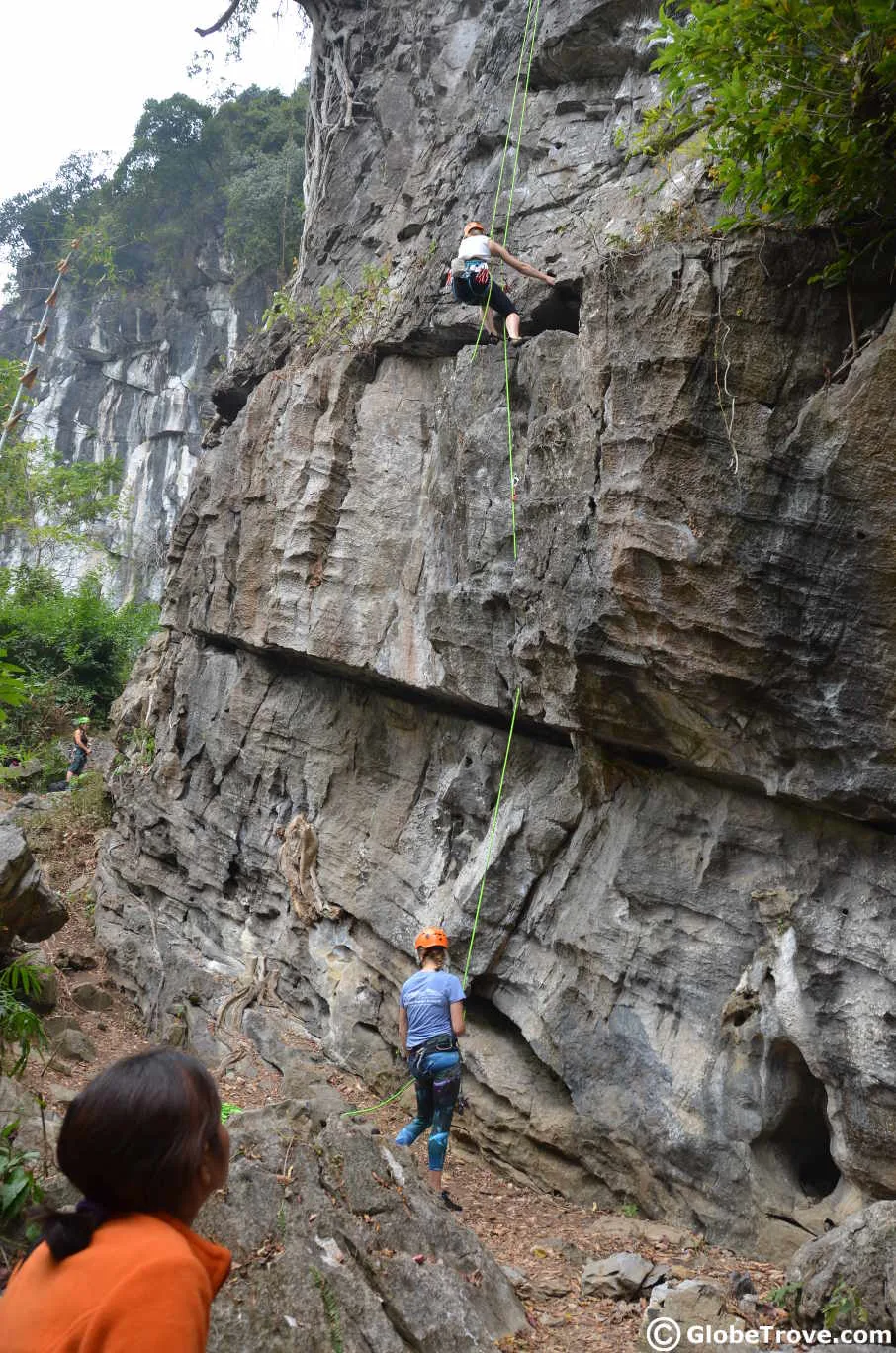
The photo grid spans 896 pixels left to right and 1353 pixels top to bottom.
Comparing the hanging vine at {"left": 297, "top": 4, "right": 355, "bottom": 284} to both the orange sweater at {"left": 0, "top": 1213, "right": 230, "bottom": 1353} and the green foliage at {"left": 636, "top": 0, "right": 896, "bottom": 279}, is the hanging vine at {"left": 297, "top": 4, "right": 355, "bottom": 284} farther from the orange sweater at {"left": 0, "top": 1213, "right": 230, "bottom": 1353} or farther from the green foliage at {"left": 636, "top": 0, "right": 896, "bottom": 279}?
the orange sweater at {"left": 0, "top": 1213, "right": 230, "bottom": 1353}

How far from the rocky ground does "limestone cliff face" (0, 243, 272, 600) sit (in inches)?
1069

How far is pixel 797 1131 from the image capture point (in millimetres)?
6469

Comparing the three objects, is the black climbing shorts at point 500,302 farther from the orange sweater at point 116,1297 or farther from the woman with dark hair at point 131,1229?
the orange sweater at point 116,1297

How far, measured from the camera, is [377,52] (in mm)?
14078

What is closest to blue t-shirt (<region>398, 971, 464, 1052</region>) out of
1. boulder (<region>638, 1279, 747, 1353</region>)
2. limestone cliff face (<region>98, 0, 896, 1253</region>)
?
limestone cliff face (<region>98, 0, 896, 1253</region>)

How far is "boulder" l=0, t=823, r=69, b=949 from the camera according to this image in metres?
8.05

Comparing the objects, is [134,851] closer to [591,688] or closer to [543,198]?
[591,688]

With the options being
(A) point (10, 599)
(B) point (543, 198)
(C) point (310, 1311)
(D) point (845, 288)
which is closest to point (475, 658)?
(D) point (845, 288)

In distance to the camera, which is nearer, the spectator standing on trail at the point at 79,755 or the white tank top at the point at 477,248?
the white tank top at the point at 477,248

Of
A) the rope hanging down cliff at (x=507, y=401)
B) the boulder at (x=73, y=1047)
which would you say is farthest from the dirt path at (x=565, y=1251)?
the boulder at (x=73, y=1047)

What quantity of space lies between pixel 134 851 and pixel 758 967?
1030 centimetres

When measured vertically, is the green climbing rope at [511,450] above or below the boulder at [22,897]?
above

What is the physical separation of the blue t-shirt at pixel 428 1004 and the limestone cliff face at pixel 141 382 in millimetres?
30560

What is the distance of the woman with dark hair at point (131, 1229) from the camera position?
1.60 m
